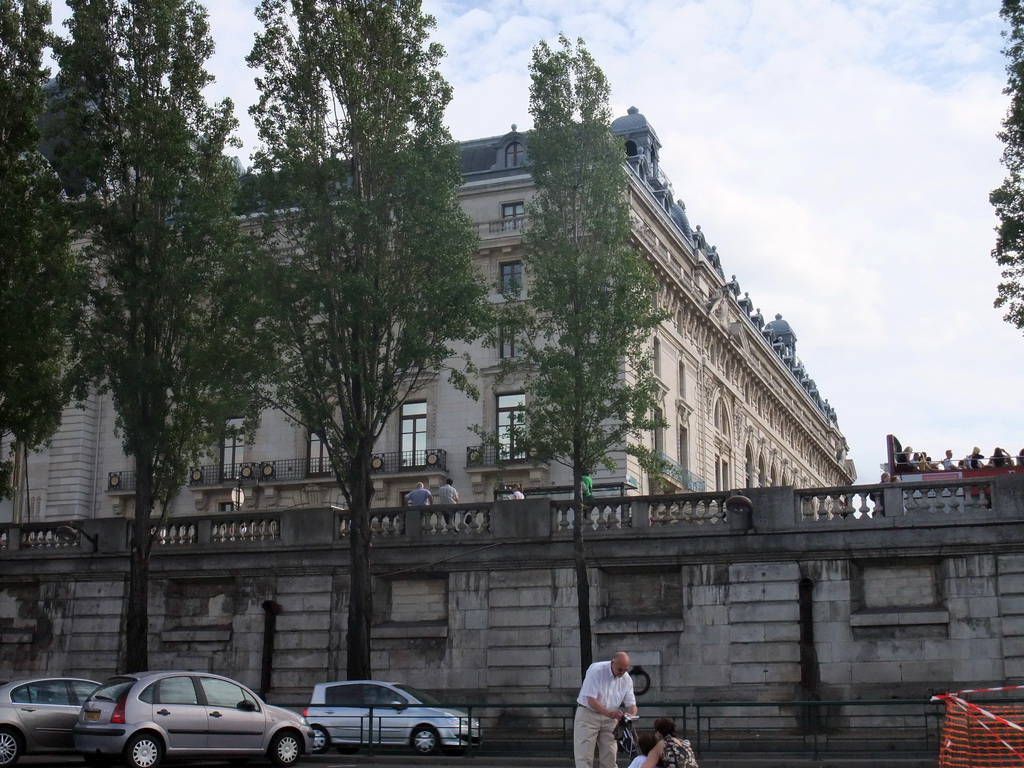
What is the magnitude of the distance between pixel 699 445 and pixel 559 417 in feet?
110

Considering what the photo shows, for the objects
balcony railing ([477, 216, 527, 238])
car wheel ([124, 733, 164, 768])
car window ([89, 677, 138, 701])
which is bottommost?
car wheel ([124, 733, 164, 768])

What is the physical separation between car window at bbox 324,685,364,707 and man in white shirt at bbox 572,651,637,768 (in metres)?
9.45

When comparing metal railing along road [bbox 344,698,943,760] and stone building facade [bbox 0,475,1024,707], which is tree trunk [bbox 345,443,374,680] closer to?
stone building facade [bbox 0,475,1024,707]

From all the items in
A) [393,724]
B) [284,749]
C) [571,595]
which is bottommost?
[284,749]

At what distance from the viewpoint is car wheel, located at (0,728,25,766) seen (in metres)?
20.9

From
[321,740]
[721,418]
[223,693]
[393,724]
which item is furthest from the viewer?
[721,418]

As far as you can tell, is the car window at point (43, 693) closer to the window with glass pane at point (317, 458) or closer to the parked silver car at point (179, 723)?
the parked silver car at point (179, 723)

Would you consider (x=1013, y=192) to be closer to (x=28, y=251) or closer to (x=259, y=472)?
(x=28, y=251)

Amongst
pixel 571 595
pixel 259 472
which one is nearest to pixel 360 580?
pixel 571 595

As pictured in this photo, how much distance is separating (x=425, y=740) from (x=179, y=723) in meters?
5.04

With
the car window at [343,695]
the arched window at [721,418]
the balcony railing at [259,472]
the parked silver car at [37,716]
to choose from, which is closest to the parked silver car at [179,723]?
the parked silver car at [37,716]

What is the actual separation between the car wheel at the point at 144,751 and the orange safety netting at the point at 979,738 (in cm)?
1082

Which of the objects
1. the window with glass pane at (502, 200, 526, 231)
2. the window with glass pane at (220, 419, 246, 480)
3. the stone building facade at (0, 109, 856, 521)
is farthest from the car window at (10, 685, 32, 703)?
the window with glass pane at (502, 200, 526, 231)

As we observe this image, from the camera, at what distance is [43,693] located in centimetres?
2191
